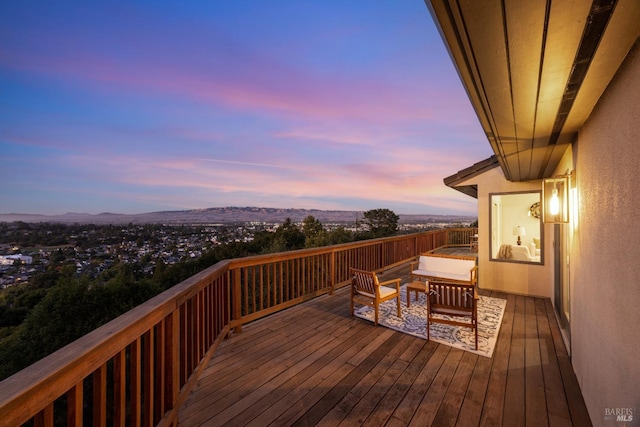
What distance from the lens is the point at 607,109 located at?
1.69 meters

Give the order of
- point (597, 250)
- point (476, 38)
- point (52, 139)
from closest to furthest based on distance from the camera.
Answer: point (476, 38) → point (597, 250) → point (52, 139)

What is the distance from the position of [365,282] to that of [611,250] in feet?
9.19

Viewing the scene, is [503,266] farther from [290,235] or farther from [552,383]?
[290,235]

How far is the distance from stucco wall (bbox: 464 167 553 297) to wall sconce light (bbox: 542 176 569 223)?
245 cm

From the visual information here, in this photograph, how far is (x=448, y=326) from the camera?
389 centimetres

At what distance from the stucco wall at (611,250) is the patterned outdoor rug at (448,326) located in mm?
1066

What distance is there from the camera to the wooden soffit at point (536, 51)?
97cm

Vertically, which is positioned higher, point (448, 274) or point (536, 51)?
point (536, 51)

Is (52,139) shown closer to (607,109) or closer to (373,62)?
(373,62)

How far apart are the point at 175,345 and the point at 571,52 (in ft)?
9.41

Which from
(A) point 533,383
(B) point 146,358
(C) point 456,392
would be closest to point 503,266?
(A) point 533,383

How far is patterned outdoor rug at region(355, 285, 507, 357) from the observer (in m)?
3.35

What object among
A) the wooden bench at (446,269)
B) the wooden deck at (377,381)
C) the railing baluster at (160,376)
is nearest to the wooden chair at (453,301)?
the wooden deck at (377,381)

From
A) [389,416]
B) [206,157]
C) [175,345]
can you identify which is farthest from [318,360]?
[206,157]
